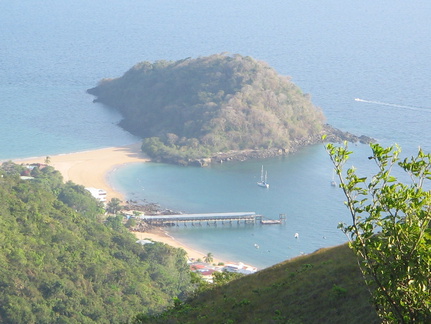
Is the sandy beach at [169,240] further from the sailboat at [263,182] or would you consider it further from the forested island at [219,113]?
the forested island at [219,113]

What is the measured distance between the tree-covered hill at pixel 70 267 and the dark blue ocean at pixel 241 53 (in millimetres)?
7220

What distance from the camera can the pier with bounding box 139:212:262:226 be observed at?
50.5m

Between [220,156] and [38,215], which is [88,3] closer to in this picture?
[220,156]

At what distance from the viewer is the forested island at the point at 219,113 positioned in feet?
218

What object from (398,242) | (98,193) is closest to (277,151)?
(98,193)

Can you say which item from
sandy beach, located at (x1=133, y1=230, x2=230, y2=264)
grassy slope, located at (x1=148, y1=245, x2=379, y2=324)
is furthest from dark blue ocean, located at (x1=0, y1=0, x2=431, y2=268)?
grassy slope, located at (x1=148, y1=245, x2=379, y2=324)

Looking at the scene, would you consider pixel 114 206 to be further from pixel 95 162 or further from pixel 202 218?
pixel 95 162

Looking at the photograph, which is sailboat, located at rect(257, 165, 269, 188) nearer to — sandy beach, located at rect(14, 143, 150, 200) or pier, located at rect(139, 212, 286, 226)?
pier, located at rect(139, 212, 286, 226)

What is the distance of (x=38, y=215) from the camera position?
38188 mm

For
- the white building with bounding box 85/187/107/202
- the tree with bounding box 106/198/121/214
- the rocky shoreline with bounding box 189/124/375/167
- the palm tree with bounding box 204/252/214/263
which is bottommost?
the palm tree with bounding box 204/252/214/263

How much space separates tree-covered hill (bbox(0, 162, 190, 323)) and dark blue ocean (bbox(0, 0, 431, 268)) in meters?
7.22

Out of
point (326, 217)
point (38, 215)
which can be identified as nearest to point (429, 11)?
point (326, 217)

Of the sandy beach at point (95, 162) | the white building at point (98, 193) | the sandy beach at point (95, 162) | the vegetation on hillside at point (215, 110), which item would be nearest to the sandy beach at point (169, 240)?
the white building at point (98, 193)

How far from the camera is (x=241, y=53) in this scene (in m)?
114
